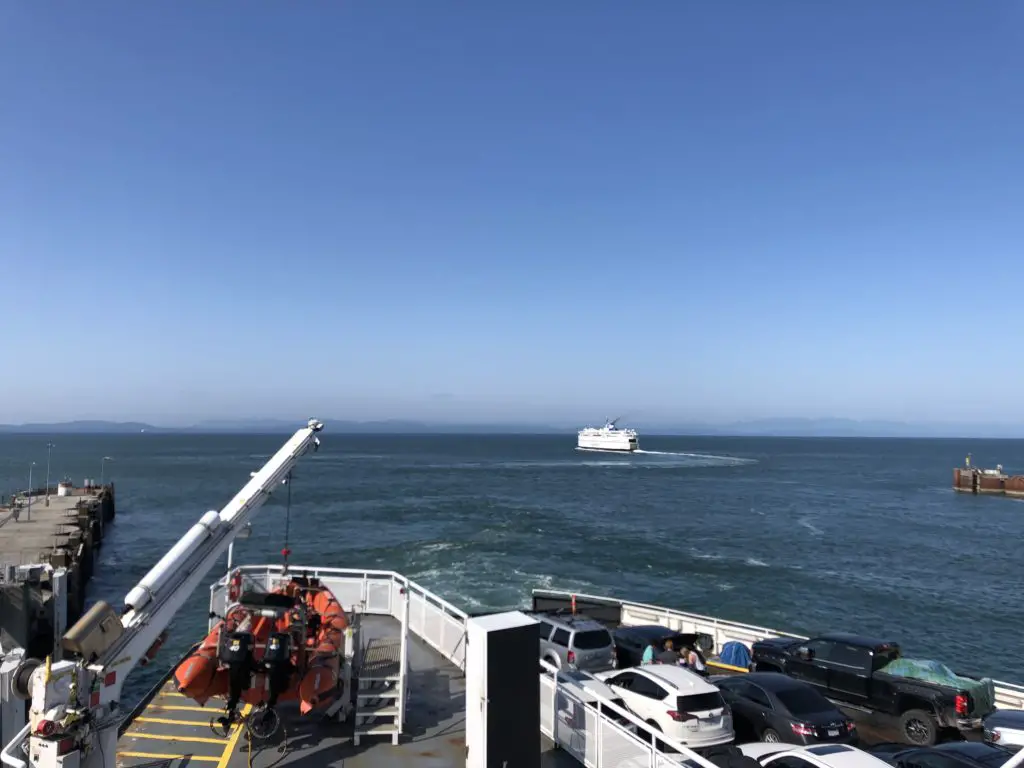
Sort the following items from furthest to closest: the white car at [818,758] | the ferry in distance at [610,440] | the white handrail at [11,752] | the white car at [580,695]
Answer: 1. the ferry in distance at [610,440]
2. the white car at [580,695]
3. the white car at [818,758]
4. the white handrail at [11,752]

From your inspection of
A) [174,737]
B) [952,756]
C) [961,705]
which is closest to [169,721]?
[174,737]

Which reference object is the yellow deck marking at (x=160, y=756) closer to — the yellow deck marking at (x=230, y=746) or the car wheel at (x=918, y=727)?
the yellow deck marking at (x=230, y=746)

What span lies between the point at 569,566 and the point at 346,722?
3263 centimetres

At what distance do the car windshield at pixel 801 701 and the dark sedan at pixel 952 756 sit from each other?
145cm

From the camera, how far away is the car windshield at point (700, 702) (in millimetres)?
10148

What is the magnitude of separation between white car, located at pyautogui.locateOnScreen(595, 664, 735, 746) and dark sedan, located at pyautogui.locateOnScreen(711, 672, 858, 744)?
78cm

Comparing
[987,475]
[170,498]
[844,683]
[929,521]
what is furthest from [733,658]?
[987,475]

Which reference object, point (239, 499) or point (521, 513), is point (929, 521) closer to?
point (521, 513)

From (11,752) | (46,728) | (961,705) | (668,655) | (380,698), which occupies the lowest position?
(668,655)

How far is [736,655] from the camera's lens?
1582 centimetres

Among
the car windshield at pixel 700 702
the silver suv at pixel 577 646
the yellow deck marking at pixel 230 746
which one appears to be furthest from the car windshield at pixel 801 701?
the yellow deck marking at pixel 230 746

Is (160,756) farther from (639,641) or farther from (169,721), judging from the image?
(639,641)

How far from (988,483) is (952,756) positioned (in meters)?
101

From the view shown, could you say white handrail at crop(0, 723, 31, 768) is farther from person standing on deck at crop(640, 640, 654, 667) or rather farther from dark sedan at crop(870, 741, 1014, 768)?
person standing on deck at crop(640, 640, 654, 667)
